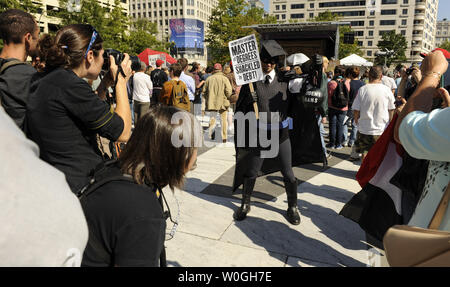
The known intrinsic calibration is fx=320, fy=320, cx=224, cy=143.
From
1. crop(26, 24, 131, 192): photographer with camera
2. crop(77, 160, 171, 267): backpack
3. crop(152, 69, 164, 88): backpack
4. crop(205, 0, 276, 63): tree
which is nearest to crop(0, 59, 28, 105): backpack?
crop(26, 24, 131, 192): photographer with camera

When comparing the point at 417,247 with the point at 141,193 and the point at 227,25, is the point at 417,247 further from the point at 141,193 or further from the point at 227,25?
the point at 227,25

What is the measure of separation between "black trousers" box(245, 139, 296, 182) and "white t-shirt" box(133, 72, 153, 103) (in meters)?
5.24

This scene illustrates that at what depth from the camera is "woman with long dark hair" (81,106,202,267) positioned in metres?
1.19

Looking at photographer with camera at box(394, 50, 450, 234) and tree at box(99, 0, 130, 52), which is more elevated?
tree at box(99, 0, 130, 52)

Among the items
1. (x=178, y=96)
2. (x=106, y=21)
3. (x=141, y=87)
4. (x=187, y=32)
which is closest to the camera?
(x=178, y=96)

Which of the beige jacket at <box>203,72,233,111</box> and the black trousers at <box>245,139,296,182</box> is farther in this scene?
the beige jacket at <box>203,72,233,111</box>

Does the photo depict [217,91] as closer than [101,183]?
No

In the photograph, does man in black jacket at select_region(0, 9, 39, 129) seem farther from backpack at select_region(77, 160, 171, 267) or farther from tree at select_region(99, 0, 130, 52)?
tree at select_region(99, 0, 130, 52)

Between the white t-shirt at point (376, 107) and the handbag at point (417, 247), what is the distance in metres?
4.81

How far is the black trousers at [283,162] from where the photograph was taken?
150 inches

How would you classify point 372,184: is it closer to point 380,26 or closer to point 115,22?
point 115,22

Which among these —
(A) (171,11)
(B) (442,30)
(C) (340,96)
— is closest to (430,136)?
(C) (340,96)

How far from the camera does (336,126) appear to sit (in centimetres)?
777

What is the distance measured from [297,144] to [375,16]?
10391cm
